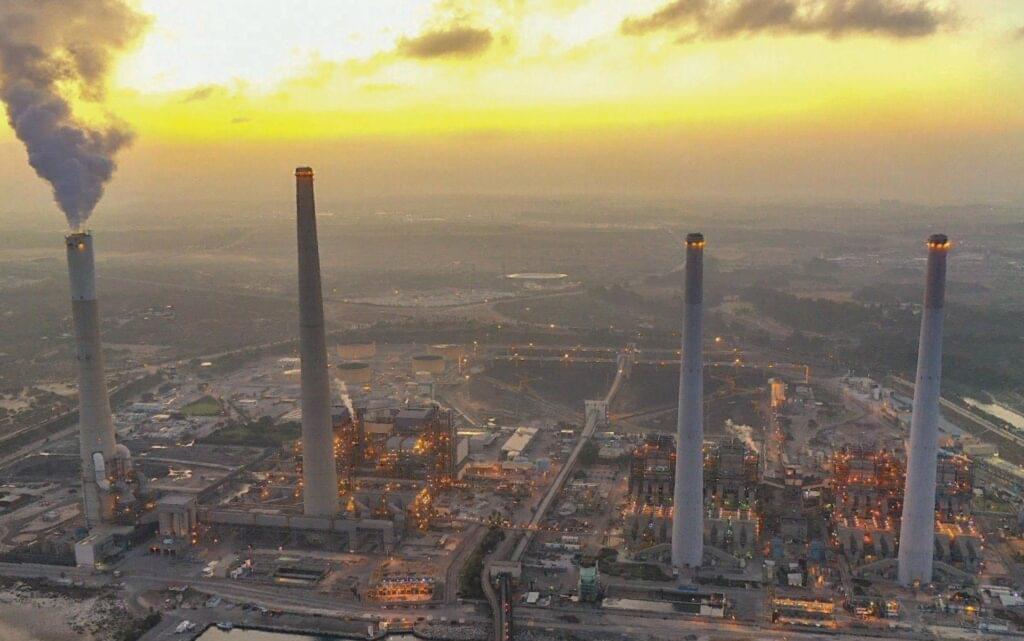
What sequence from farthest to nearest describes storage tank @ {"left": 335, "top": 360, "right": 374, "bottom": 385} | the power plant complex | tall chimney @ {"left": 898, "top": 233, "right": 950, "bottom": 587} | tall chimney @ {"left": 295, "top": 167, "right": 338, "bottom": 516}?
storage tank @ {"left": 335, "top": 360, "right": 374, "bottom": 385} → tall chimney @ {"left": 295, "top": 167, "right": 338, "bottom": 516} → the power plant complex → tall chimney @ {"left": 898, "top": 233, "right": 950, "bottom": 587}

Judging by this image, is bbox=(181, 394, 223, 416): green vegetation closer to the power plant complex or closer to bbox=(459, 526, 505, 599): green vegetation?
the power plant complex

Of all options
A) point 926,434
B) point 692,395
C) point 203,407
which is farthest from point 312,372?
point 203,407

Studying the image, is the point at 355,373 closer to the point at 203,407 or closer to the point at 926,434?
the point at 203,407

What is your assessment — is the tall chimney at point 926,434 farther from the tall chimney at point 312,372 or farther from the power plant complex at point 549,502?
the tall chimney at point 312,372

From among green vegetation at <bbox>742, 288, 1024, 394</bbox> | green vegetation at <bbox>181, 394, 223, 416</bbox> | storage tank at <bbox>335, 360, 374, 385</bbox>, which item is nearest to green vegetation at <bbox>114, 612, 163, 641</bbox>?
green vegetation at <bbox>181, 394, 223, 416</bbox>

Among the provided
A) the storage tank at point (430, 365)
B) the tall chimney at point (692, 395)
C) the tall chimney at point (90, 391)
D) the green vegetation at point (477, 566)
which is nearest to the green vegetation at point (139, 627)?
the tall chimney at point (90, 391)

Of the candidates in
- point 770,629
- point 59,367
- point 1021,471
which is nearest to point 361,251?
point 59,367

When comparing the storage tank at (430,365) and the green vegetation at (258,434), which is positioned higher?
the storage tank at (430,365)
